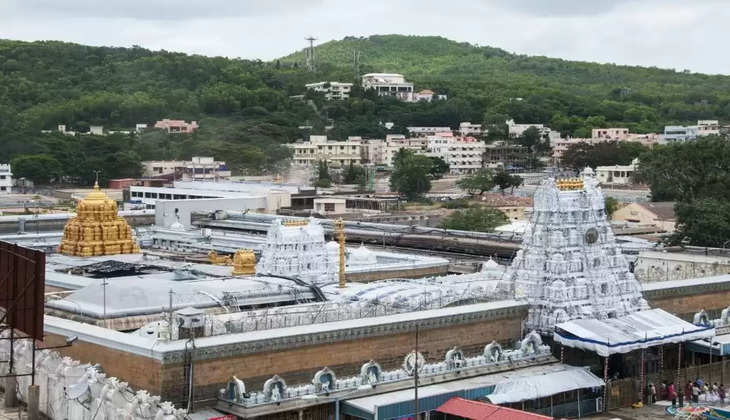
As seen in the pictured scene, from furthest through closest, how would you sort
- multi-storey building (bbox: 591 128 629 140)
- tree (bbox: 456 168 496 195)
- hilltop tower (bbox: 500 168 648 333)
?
multi-storey building (bbox: 591 128 629 140) < tree (bbox: 456 168 496 195) < hilltop tower (bbox: 500 168 648 333)

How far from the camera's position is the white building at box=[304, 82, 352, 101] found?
14850 centimetres

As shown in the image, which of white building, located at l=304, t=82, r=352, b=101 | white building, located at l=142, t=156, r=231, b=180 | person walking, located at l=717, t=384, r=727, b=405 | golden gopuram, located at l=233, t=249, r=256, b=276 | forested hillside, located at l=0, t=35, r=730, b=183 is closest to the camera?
person walking, located at l=717, t=384, r=727, b=405

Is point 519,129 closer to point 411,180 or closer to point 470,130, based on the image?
point 470,130

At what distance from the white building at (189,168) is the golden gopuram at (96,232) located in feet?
170

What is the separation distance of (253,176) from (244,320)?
8061cm

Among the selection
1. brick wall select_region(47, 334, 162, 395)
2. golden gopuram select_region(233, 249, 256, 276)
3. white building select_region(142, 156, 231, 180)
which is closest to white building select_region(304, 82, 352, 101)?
white building select_region(142, 156, 231, 180)

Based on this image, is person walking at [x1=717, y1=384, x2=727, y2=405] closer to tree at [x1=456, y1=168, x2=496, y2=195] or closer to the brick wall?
the brick wall

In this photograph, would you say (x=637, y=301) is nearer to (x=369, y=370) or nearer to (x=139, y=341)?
(x=369, y=370)

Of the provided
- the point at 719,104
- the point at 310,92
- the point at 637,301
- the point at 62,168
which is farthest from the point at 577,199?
the point at 719,104

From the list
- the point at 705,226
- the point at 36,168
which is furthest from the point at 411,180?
the point at 705,226

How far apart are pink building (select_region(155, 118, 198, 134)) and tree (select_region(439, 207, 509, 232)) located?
54318 millimetres

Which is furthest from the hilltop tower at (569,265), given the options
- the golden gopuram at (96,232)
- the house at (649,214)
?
the house at (649,214)

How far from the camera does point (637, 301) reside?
34750 mm

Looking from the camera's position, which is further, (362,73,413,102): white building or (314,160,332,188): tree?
(362,73,413,102): white building
